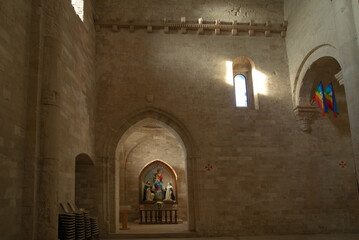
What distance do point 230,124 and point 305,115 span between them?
8.52 ft

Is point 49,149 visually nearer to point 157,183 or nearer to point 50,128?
point 50,128

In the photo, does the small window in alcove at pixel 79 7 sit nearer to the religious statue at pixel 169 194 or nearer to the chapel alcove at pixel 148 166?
the chapel alcove at pixel 148 166

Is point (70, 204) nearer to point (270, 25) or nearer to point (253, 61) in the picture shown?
point (253, 61)

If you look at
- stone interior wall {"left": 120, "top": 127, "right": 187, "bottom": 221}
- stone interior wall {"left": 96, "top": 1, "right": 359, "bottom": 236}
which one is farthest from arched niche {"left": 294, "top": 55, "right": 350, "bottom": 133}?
stone interior wall {"left": 120, "top": 127, "right": 187, "bottom": 221}

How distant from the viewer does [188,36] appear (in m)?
13.0

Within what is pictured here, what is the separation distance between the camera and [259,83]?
12.9m

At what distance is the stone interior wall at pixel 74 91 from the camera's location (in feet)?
29.0

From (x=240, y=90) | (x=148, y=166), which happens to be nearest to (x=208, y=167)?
(x=240, y=90)

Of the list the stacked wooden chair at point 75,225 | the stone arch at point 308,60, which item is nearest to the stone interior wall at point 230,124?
the stone arch at point 308,60

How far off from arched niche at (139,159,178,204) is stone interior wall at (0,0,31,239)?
9965mm

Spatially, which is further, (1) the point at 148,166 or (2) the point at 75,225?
(1) the point at 148,166

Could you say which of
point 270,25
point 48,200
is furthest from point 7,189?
point 270,25

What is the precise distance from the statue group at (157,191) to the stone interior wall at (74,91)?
18.6 feet

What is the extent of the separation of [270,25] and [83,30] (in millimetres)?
6534
